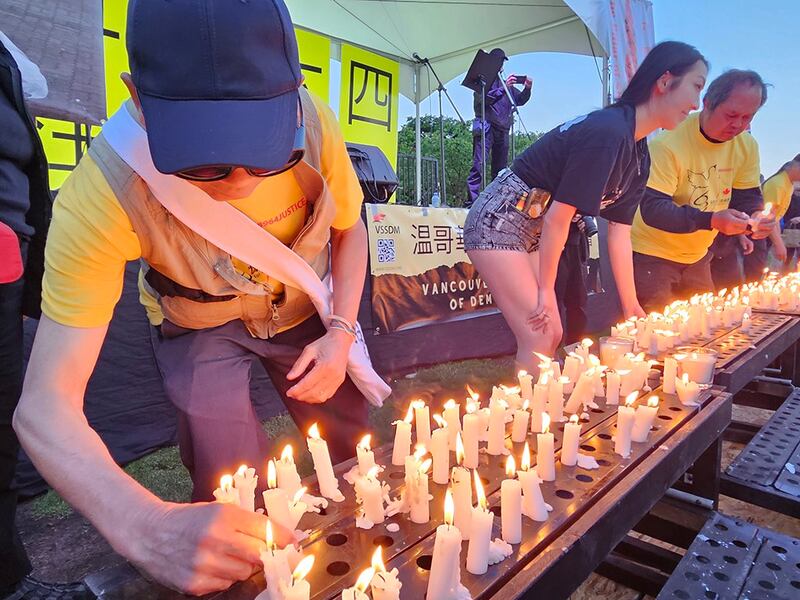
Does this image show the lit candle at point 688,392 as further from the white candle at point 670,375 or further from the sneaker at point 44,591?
the sneaker at point 44,591

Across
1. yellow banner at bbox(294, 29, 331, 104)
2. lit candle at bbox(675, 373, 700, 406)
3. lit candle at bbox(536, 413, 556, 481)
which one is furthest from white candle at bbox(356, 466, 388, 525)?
A: yellow banner at bbox(294, 29, 331, 104)

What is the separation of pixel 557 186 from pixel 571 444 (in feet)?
4.74

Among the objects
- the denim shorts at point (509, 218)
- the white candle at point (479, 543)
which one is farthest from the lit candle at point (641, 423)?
the denim shorts at point (509, 218)

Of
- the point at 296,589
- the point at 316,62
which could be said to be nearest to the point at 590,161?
the point at 296,589

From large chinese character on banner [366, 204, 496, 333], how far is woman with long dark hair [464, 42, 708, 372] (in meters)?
1.42

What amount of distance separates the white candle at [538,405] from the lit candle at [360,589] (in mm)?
756

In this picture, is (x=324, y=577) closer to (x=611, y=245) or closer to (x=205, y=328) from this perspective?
(x=205, y=328)

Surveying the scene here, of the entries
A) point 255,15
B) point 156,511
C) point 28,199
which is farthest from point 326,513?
point 28,199

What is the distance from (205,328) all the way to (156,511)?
0.71m

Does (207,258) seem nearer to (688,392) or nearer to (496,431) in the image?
(496,431)

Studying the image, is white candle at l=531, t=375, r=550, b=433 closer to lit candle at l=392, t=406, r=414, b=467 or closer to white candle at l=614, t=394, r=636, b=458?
white candle at l=614, t=394, r=636, b=458

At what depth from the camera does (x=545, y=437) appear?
119 cm

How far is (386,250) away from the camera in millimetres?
3988

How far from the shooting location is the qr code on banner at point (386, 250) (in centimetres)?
395
